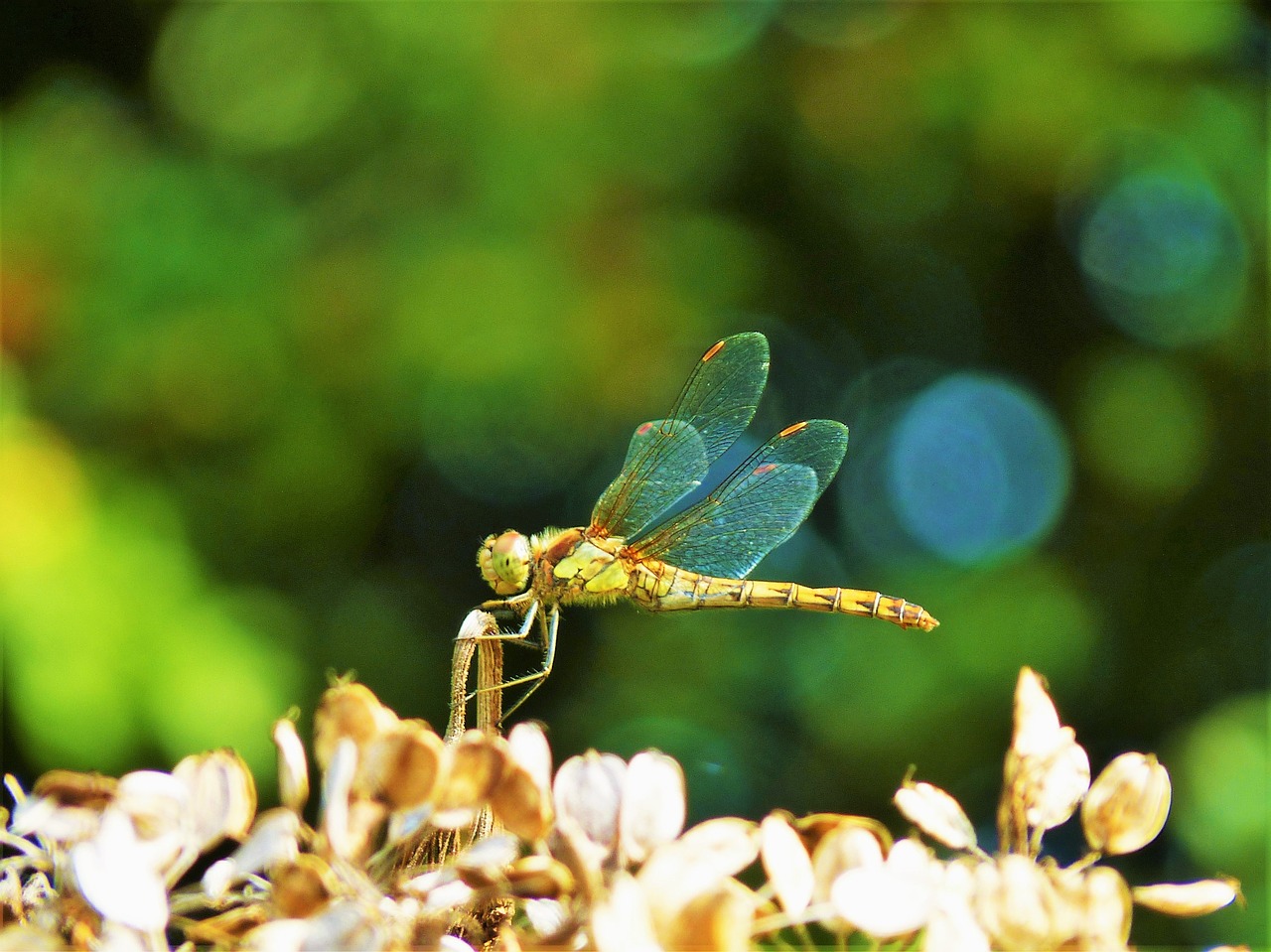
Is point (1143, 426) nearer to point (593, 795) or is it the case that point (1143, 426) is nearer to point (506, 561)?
point (506, 561)

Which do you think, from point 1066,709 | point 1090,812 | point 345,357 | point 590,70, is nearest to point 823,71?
point 590,70

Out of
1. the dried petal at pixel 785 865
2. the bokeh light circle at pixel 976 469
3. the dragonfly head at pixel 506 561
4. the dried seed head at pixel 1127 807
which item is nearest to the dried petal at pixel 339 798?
the dried petal at pixel 785 865

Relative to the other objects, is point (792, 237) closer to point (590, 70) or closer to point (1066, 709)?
point (590, 70)

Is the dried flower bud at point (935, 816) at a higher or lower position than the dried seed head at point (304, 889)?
higher

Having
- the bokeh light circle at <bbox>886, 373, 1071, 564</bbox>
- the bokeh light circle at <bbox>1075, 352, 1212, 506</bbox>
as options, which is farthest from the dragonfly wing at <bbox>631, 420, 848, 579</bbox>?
the bokeh light circle at <bbox>1075, 352, 1212, 506</bbox>

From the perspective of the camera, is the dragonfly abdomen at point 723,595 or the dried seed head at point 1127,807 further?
the dragonfly abdomen at point 723,595

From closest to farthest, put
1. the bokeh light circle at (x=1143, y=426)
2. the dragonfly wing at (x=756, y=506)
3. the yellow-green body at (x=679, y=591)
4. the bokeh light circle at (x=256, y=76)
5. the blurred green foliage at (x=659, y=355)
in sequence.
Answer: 1. the yellow-green body at (x=679, y=591)
2. the dragonfly wing at (x=756, y=506)
3. the blurred green foliage at (x=659, y=355)
4. the bokeh light circle at (x=256, y=76)
5. the bokeh light circle at (x=1143, y=426)

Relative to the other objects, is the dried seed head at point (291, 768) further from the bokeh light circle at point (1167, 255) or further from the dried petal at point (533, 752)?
the bokeh light circle at point (1167, 255)

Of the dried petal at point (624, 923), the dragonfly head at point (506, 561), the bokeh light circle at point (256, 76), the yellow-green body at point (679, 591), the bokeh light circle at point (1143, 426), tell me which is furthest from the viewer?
the bokeh light circle at point (1143, 426)
